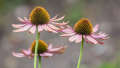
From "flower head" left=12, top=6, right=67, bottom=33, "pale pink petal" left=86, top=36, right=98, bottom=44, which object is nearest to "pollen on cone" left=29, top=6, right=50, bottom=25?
"flower head" left=12, top=6, right=67, bottom=33

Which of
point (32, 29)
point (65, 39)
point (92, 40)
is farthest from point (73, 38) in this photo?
point (65, 39)

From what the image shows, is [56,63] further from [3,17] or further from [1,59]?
[3,17]

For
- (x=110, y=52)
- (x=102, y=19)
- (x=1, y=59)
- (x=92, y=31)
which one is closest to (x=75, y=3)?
(x=102, y=19)

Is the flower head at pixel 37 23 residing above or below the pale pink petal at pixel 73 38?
above

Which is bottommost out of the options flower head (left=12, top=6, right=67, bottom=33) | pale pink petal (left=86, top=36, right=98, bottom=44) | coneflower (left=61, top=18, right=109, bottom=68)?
pale pink petal (left=86, top=36, right=98, bottom=44)

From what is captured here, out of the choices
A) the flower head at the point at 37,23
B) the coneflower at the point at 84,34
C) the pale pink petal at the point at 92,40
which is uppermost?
the flower head at the point at 37,23

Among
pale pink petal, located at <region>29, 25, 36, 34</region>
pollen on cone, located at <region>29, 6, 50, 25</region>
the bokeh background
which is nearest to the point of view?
pale pink petal, located at <region>29, 25, 36, 34</region>

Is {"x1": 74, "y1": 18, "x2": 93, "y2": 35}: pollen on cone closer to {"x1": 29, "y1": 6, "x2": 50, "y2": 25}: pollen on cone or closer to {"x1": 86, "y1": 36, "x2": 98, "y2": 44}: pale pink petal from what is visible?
{"x1": 86, "y1": 36, "x2": 98, "y2": 44}: pale pink petal

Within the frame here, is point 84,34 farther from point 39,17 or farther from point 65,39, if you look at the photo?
point 65,39

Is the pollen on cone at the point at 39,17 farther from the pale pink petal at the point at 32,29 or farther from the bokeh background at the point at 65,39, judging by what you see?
the bokeh background at the point at 65,39

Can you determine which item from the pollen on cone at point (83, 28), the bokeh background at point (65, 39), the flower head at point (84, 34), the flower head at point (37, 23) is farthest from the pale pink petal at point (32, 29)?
the bokeh background at point (65, 39)

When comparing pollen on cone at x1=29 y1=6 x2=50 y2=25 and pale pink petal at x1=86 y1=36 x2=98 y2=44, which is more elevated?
pollen on cone at x1=29 y1=6 x2=50 y2=25
